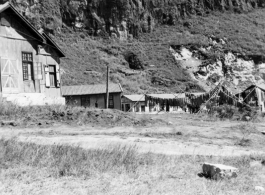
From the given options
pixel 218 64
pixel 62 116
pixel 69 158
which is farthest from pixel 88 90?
pixel 69 158

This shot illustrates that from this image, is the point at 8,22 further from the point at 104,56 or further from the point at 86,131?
the point at 104,56

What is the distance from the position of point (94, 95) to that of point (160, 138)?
29.4 m

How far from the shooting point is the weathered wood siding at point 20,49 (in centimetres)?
2031

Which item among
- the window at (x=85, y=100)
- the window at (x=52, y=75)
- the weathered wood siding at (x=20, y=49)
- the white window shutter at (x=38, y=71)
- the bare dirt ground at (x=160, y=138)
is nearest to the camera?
the bare dirt ground at (x=160, y=138)

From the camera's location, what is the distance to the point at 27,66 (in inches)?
854

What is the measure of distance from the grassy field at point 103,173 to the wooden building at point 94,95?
108 feet

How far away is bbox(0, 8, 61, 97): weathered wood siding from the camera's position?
20312 millimetres

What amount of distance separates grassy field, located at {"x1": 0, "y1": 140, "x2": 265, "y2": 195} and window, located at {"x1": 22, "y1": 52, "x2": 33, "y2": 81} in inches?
541

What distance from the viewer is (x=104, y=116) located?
17.3 m

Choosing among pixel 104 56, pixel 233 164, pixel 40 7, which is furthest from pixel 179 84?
pixel 233 164

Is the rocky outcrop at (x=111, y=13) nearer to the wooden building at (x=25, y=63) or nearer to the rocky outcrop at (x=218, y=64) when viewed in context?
the rocky outcrop at (x=218, y=64)

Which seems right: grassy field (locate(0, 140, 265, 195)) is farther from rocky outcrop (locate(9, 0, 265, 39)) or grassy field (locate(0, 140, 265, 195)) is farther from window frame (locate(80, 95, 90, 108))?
rocky outcrop (locate(9, 0, 265, 39))

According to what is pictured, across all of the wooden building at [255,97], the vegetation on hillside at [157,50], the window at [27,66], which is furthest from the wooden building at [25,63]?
the vegetation on hillside at [157,50]

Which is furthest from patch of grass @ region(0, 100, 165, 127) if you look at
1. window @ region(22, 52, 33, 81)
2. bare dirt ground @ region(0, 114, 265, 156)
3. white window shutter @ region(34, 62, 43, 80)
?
white window shutter @ region(34, 62, 43, 80)
